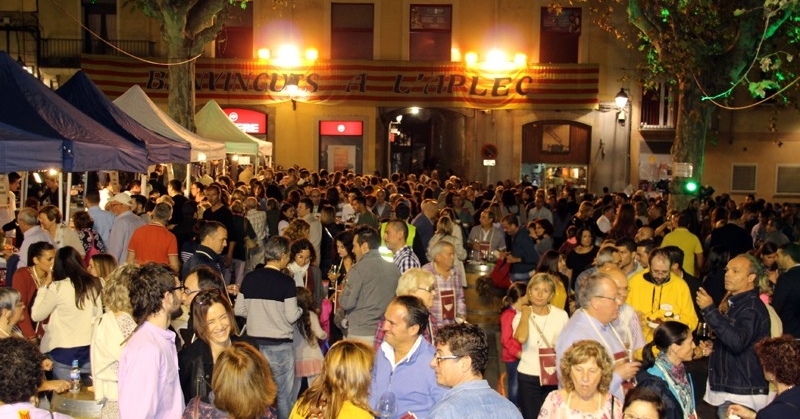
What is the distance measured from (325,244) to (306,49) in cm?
1542

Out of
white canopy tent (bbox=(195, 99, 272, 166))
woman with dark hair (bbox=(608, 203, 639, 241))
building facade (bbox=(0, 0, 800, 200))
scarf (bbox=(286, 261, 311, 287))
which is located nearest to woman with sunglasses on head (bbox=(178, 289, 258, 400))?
scarf (bbox=(286, 261, 311, 287))

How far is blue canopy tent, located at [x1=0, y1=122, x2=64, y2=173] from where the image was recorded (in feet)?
30.3

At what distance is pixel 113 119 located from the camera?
1253 cm

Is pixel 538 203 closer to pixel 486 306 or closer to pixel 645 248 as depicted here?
pixel 486 306

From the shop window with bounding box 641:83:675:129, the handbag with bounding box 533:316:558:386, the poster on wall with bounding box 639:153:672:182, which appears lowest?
the handbag with bounding box 533:316:558:386

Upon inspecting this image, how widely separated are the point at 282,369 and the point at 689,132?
13031 mm

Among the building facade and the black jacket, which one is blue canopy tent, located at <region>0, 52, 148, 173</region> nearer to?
the black jacket

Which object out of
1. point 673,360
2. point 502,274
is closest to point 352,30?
point 502,274

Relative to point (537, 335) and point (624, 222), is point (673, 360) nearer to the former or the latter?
point (537, 335)

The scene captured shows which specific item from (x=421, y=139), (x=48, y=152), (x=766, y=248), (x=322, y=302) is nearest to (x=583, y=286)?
(x=322, y=302)

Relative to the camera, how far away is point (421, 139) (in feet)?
117

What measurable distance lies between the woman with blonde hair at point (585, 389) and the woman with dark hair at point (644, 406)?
0.33 m

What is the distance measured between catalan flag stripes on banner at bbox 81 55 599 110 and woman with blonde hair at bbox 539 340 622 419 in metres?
21.1

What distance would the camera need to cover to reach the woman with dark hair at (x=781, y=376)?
195 inches
